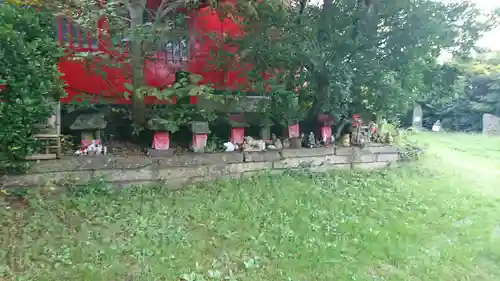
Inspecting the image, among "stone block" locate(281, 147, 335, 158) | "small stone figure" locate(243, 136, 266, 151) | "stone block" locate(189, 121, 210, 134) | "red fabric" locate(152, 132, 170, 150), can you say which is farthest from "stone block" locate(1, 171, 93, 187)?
"stone block" locate(281, 147, 335, 158)

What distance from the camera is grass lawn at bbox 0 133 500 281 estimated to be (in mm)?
2812

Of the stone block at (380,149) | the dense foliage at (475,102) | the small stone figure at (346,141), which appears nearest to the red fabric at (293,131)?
the small stone figure at (346,141)

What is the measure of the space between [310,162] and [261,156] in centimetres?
82

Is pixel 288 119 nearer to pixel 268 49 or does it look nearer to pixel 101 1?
pixel 268 49

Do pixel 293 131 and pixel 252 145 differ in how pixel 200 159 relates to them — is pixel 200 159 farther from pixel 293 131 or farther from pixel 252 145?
pixel 293 131

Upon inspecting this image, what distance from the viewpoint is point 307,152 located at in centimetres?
525

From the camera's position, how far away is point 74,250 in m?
2.84

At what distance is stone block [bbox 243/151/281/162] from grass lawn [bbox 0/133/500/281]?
0.95 feet

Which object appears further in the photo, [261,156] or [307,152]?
[307,152]

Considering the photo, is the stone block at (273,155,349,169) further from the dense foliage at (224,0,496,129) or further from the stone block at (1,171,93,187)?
the stone block at (1,171,93,187)

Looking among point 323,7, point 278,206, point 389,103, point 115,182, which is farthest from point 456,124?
point 115,182

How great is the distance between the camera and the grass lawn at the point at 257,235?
2.81m

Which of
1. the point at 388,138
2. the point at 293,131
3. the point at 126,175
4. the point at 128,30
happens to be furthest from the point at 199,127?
the point at 388,138

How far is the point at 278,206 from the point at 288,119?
154cm
